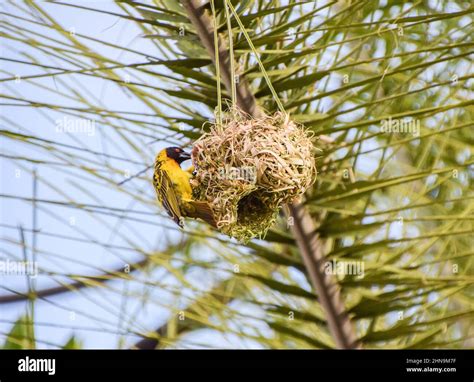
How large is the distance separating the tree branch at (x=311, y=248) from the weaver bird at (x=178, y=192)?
292 mm

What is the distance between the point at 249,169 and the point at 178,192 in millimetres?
204

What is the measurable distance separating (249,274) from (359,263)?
332 mm

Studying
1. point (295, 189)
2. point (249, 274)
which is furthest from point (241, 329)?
point (295, 189)

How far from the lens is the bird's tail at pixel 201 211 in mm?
1730

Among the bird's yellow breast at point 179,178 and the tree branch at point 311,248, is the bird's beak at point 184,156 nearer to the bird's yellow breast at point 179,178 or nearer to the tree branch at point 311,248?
the bird's yellow breast at point 179,178

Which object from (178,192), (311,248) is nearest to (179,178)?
(178,192)

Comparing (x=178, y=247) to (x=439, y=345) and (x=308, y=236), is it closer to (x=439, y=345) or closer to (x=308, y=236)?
(x=308, y=236)

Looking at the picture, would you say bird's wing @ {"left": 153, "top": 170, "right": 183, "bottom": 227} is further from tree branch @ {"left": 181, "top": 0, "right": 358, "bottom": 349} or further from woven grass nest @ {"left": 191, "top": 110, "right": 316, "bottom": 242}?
tree branch @ {"left": 181, "top": 0, "right": 358, "bottom": 349}

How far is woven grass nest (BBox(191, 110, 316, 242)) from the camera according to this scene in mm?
1658

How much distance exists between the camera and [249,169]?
170 centimetres

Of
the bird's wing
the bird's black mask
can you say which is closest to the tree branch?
the bird's black mask

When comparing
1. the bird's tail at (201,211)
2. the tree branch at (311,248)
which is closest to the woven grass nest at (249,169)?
the bird's tail at (201,211)

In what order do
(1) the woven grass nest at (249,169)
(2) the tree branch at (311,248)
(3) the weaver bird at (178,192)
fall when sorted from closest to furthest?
(1) the woven grass nest at (249,169)
(3) the weaver bird at (178,192)
(2) the tree branch at (311,248)

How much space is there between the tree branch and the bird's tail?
0.38 metres
